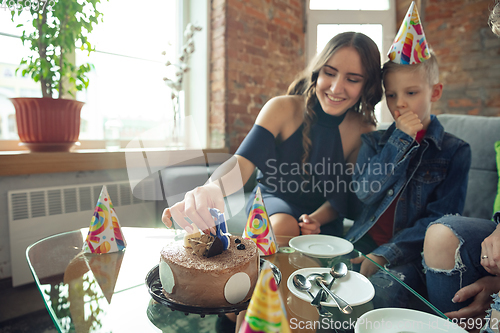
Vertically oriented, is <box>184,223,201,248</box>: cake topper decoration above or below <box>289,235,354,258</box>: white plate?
above

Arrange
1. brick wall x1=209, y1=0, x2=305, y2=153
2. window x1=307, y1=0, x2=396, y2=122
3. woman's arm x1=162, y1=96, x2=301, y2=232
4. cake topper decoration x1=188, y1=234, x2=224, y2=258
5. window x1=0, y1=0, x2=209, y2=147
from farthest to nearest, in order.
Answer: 1. window x1=307, y1=0, x2=396, y2=122
2. brick wall x1=209, y1=0, x2=305, y2=153
3. window x1=0, y1=0, x2=209, y2=147
4. woman's arm x1=162, y1=96, x2=301, y2=232
5. cake topper decoration x1=188, y1=234, x2=224, y2=258

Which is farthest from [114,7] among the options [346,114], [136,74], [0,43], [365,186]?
[365,186]

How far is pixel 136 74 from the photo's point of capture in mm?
2145

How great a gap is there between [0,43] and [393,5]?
3.13m

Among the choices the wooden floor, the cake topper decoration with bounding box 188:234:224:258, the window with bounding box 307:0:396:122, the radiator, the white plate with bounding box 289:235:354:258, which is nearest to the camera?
the cake topper decoration with bounding box 188:234:224:258

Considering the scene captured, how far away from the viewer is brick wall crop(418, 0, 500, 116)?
2.48 metres

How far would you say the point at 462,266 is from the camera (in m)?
0.74

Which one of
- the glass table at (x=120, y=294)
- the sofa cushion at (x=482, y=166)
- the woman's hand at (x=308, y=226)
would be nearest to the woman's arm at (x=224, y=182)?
the glass table at (x=120, y=294)

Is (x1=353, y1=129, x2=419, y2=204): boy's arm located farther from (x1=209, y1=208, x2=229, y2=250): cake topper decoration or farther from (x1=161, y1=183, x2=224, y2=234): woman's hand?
(x1=209, y1=208, x2=229, y2=250): cake topper decoration

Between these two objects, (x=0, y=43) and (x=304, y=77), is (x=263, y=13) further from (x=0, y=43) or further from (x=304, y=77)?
(x=0, y=43)

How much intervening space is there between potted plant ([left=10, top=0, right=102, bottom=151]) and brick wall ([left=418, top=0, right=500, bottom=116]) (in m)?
2.82

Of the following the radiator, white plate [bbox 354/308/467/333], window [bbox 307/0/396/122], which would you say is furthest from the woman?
window [bbox 307/0/396/122]

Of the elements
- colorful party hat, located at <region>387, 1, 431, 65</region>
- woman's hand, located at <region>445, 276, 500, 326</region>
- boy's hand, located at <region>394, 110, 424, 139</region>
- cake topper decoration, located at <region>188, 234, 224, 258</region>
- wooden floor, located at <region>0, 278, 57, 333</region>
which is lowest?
wooden floor, located at <region>0, 278, 57, 333</region>

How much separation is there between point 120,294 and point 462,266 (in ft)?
2.67
